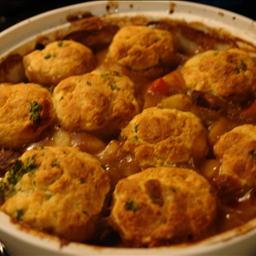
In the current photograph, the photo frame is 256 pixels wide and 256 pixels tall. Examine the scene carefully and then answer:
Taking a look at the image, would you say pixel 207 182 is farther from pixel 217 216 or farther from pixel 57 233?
pixel 57 233

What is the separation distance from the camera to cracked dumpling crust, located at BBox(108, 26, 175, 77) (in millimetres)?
2061

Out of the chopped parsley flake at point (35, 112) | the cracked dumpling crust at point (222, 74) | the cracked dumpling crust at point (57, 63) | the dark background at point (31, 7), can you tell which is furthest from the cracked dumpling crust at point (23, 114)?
the dark background at point (31, 7)

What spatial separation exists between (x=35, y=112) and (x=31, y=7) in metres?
1.00

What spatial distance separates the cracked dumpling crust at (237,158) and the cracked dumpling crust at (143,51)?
0.51 metres

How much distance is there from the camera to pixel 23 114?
1815mm

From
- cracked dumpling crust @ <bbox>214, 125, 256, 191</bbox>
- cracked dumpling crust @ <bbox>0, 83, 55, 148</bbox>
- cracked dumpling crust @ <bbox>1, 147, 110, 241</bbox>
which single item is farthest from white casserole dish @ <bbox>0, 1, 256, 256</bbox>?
cracked dumpling crust @ <bbox>0, 83, 55, 148</bbox>

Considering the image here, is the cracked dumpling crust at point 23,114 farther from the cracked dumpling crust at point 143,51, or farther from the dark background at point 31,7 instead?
the dark background at point 31,7

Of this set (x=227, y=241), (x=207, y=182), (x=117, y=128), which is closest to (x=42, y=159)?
(x=117, y=128)

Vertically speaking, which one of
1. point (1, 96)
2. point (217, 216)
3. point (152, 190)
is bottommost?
point (217, 216)

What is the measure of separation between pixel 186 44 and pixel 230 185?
34.3 inches

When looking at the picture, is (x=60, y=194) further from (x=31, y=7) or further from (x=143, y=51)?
(x=31, y=7)

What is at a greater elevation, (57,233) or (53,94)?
(53,94)

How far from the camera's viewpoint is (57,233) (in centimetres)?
148

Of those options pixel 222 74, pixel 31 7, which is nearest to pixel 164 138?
pixel 222 74
